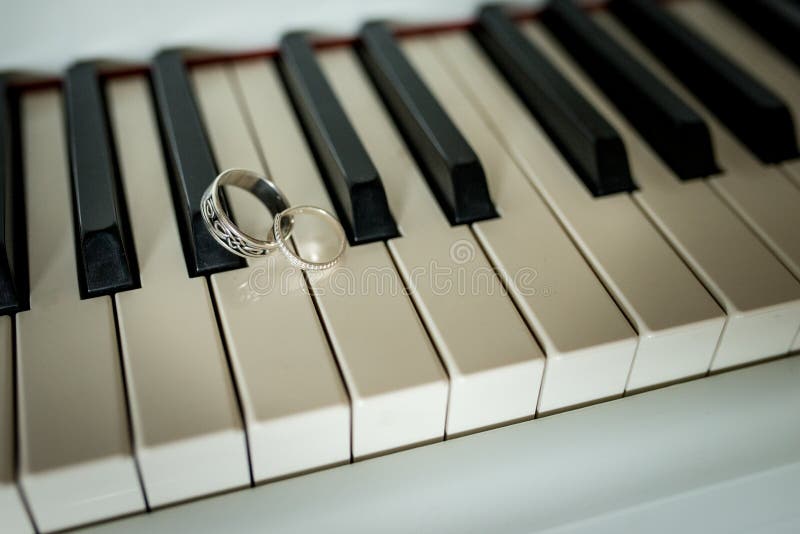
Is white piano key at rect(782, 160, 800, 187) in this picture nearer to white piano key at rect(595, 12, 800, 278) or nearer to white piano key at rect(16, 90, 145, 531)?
white piano key at rect(595, 12, 800, 278)

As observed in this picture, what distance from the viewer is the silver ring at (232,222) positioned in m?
0.98

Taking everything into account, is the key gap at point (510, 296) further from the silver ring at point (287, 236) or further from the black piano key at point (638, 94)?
the black piano key at point (638, 94)

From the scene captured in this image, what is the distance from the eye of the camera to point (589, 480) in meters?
0.94

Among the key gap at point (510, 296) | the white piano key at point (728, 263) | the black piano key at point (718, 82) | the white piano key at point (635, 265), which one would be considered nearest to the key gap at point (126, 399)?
the key gap at point (510, 296)

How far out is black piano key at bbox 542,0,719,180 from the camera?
115 centimetres

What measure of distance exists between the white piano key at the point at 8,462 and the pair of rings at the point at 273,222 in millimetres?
269

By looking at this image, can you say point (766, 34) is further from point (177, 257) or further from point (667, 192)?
point (177, 257)

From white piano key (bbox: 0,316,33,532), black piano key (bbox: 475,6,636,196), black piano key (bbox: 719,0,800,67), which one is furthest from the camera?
black piano key (bbox: 719,0,800,67)

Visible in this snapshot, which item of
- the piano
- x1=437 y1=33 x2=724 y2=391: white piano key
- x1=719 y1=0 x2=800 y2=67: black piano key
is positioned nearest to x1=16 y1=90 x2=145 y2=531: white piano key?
the piano

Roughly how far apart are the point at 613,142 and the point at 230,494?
68 centimetres

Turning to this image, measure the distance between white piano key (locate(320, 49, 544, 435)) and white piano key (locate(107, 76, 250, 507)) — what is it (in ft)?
0.78

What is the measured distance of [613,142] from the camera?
1.13m

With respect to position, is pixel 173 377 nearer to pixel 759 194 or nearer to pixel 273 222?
pixel 273 222

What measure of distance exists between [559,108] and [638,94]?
0.13 metres
